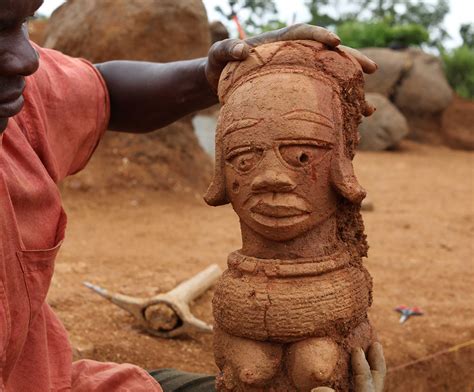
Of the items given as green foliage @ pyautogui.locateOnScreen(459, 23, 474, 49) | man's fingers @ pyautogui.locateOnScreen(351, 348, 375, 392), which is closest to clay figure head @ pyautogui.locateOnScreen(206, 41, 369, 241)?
man's fingers @ pyautogui.locateOnScreen(351, 348, 375, 392)

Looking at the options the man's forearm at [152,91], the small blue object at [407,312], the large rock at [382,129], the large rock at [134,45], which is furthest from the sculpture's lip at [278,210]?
the large rock at [382,129]

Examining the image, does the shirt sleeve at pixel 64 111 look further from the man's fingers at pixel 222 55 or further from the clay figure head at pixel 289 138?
the clay figure head at pixel 289 138

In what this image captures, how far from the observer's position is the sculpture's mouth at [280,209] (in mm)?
1979

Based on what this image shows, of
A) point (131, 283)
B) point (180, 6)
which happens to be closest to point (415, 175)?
point (180, 6)

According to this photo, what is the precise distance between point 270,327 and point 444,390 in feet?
5.87

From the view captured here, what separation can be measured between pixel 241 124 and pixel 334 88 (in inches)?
11.8

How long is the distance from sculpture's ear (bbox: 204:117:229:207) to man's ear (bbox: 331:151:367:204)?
1.11 feet

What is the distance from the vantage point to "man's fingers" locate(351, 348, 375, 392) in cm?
194

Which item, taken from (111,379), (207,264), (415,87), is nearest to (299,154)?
(111,379)

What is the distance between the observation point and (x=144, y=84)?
8.54 ft

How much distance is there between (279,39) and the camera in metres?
2.17

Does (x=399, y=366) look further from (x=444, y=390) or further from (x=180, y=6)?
(x=180, y=6)

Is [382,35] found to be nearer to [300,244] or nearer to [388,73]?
[388,73]

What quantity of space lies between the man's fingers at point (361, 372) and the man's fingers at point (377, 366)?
1.3 inches
